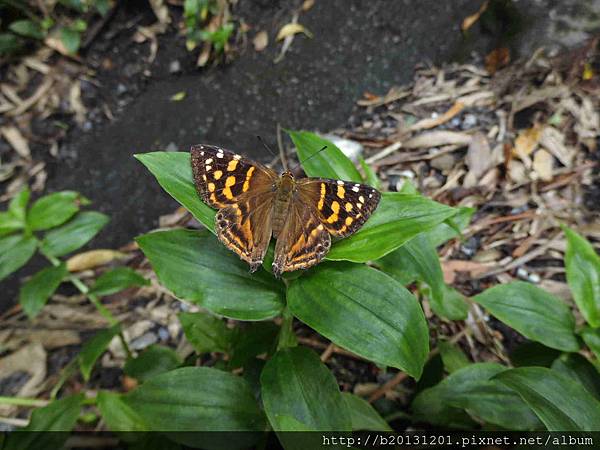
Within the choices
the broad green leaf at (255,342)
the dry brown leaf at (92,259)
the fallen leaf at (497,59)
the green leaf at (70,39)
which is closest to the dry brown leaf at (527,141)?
the fallen leaf at (497,59)

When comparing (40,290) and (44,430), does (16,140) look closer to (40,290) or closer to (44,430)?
(40,290)

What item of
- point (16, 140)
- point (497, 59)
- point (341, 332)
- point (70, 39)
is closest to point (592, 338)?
point (341, 332)

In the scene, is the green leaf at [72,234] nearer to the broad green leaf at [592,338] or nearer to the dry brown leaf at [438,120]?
the dry brown leaf at [438,120]

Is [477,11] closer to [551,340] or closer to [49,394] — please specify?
[551,340]

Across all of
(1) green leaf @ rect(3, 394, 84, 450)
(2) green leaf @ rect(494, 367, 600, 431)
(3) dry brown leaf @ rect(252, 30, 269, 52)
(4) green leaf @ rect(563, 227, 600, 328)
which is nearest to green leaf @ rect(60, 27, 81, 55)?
(3) dry brown leaf @ rect(252, 30, 269, 52)

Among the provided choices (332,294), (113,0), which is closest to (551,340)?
(332,294)

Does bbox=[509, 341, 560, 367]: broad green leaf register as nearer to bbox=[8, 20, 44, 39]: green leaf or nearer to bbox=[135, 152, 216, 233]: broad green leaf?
bbox=[135, 152, 216, 233]: broad green leaf
